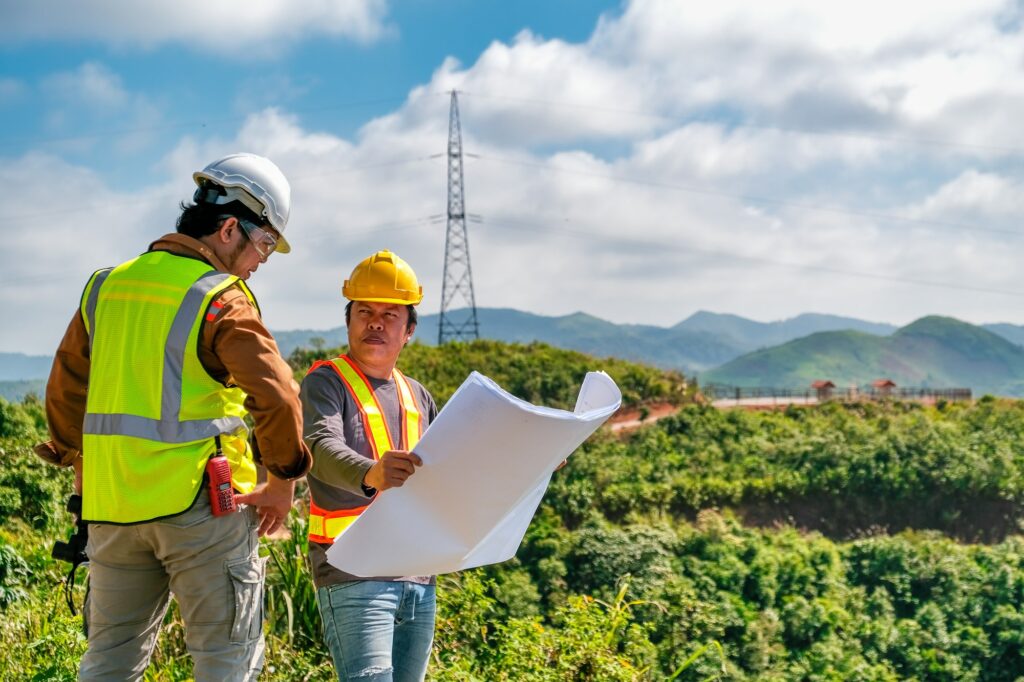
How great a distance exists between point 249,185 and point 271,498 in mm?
831

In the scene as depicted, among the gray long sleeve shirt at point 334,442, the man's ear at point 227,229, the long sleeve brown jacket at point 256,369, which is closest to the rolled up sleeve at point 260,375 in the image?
the long sleeve brown jacket at point 256,369

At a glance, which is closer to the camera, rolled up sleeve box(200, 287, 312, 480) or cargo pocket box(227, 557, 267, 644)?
rolled up sleeve box(200, 287, 312, 480)

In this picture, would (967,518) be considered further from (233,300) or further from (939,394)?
(939,394)

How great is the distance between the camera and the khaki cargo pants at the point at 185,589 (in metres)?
2.35

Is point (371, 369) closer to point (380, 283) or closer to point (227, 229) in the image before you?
point (380, 283)

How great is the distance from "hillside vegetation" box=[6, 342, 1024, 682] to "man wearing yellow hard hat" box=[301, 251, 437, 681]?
1.56m

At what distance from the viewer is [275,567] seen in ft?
18.1

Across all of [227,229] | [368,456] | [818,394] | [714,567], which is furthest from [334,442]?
[818,394]

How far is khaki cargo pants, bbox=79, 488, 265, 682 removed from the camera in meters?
2.35

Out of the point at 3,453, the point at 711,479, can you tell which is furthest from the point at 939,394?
the point at 3,453

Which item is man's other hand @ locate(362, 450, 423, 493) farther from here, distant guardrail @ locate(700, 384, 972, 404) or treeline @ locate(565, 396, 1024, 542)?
distant guardrail @ locate(700, 384, 972, 404)

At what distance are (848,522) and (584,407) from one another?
12.8m

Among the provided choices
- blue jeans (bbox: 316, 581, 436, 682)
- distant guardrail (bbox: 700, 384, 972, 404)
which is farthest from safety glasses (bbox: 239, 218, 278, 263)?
distant guardrail (bbox: 700, 384, 972, 404)

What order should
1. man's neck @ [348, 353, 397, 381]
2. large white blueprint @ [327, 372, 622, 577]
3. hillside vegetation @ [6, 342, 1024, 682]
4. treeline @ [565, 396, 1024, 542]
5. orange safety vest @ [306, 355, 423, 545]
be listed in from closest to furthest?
large white blueprint @ [327, 372, 622, 577] → orange safety vest @ [306, 355, 423, 545] → man's neck @ [348, 353, 397, 381] → hillside vegetation @ [6, 342, 1024, 682] → treeline @ [565, 396, 1024, 542]
